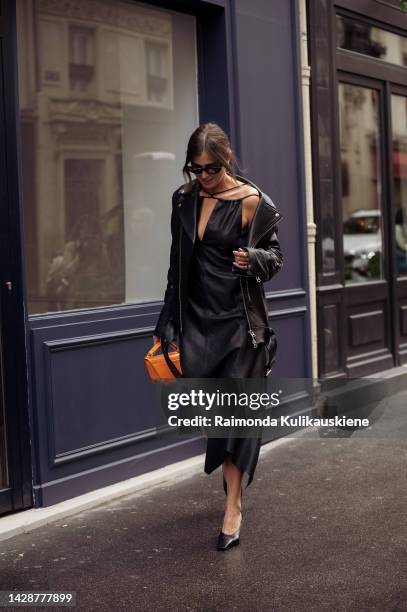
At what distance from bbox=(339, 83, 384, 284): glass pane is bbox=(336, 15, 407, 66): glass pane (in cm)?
38

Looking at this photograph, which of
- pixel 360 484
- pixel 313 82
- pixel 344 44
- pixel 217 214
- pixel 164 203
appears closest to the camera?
pixel 217 214

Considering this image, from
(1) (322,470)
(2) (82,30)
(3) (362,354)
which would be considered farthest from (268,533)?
(3) (362,354)

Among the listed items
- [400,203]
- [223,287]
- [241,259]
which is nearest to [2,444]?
[223,287]

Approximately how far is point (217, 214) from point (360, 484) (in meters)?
2.10

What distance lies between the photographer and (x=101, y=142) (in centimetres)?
654

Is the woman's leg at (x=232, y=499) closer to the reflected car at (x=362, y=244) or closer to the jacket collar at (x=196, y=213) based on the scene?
the jacket collar at (x=196, y=213)

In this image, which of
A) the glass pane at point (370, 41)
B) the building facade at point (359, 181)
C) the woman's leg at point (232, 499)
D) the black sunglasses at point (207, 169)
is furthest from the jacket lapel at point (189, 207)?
the glass pane at point (370, 41)

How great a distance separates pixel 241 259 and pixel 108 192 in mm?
2344

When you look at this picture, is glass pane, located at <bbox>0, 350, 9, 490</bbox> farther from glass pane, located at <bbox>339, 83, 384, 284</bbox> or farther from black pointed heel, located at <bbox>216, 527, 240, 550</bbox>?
glass pane, located at <bbox>339, 83, 384, 284</bbox>

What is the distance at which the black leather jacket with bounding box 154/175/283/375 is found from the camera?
182 inches

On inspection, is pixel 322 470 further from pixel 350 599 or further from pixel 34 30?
pixel 34 30

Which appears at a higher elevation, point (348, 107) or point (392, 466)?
point (348, 107)

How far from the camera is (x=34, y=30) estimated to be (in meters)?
5.96

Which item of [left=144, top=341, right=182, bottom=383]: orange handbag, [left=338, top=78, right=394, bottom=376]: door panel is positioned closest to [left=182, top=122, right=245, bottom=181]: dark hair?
[left=144, top=341, right=182, bottom=383]: orange handbag
